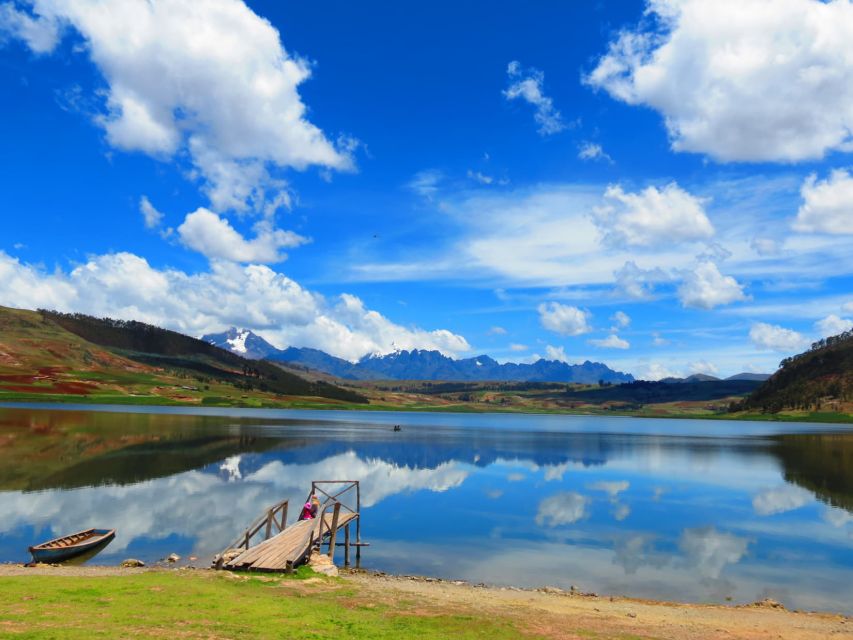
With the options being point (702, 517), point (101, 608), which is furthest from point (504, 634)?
point (702, 517)

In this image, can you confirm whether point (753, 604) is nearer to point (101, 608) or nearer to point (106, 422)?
point (101, 608)

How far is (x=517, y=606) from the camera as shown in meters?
30.7

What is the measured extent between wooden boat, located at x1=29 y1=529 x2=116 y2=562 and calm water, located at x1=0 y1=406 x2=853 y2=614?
1.48 meters

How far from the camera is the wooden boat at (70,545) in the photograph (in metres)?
37.3

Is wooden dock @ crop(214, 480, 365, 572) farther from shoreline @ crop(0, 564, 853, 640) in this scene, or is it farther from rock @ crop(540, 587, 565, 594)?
rock @ crop(540, 587, 565, 594)

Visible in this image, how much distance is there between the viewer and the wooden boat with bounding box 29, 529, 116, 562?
37344 millimetres

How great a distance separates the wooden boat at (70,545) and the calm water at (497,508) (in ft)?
4.85

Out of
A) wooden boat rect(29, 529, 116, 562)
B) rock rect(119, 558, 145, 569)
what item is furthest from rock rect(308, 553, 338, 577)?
wooden boat rect(29, 529, 116, 562)

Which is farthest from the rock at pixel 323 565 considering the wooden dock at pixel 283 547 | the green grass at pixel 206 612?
the green grass at pixel 206 612

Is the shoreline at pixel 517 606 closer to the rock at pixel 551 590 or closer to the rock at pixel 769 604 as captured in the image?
the rock at pixel 551 590

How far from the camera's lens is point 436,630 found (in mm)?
24859

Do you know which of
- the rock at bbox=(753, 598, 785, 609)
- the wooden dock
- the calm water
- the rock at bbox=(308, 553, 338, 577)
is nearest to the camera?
the rock at bbox=(753, 598, 785, 609)

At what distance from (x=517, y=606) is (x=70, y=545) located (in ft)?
96.9

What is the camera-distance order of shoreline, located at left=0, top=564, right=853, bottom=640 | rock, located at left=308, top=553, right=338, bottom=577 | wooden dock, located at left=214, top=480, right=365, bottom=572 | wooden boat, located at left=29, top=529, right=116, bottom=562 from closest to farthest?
shoreline, located at left=0, top=564, right=853, bottom=640
wooden dock, located at left=214, top=480, right=365, bottom=572
rock, located at left=308, top=553, right=338, bottom=577
wooden boat, located at left=29, top=529, right=116, bottom=562
